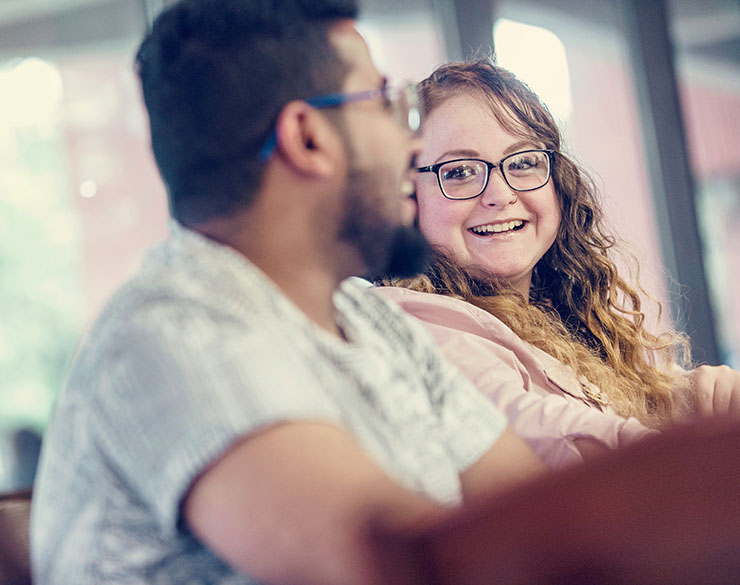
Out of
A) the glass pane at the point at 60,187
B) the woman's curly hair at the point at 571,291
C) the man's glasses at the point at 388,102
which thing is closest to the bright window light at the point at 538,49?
the glass pane at the point at 60,187

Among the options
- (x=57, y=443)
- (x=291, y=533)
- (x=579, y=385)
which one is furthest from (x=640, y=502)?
(x=579, y=385)

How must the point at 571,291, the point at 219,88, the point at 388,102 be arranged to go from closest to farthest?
the point at 219,88, the point at 388,102, the point at 571,291

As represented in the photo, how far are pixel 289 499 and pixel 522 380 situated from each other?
812 millimetres

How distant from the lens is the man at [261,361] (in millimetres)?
596

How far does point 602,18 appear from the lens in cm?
457

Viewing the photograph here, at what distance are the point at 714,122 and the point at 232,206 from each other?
4.38 m

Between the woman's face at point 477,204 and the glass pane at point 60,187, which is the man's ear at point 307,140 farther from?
the glass pane at point 60,187

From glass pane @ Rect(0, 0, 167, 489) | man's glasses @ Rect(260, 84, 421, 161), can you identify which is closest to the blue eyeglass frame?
man's glasses @ Rect(260, 84, 421, 161)

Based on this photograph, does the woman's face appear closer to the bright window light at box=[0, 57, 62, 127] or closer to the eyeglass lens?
the eyeglass lens

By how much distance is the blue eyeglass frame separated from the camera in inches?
34.6

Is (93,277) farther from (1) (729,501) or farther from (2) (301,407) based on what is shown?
(1) (729,501)

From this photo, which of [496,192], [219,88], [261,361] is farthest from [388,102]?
[496,192]

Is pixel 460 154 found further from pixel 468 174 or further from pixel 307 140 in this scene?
pixel 307 140

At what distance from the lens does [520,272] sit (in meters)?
1.56
